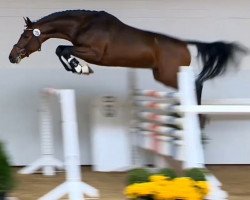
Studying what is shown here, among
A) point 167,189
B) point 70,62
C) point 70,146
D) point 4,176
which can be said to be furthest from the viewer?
point 70,62

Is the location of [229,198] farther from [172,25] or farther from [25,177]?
[172,25]

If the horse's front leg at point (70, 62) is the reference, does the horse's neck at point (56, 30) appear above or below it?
above

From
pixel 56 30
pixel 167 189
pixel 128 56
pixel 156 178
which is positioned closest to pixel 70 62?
pixel 56 30

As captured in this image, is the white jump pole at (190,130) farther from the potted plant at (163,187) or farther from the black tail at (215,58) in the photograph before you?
the black tail at (215,58)

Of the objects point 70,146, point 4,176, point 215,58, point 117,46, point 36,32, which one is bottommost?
point 4,176

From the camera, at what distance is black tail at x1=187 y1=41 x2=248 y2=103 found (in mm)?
6469

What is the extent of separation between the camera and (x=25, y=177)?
6.69 m

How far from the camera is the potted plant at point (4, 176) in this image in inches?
155

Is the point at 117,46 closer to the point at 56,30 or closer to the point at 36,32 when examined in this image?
the point at 56,30

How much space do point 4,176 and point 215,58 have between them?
9.87 ft

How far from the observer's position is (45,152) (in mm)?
6938

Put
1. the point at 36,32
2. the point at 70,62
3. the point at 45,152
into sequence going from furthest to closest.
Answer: the point at 45,152 < the point at 36,32 < the point at 70,62

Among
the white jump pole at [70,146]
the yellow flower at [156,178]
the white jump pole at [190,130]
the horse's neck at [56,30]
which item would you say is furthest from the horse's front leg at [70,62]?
the yellow flower at [156,178]

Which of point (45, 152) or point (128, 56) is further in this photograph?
point (45, 152)
